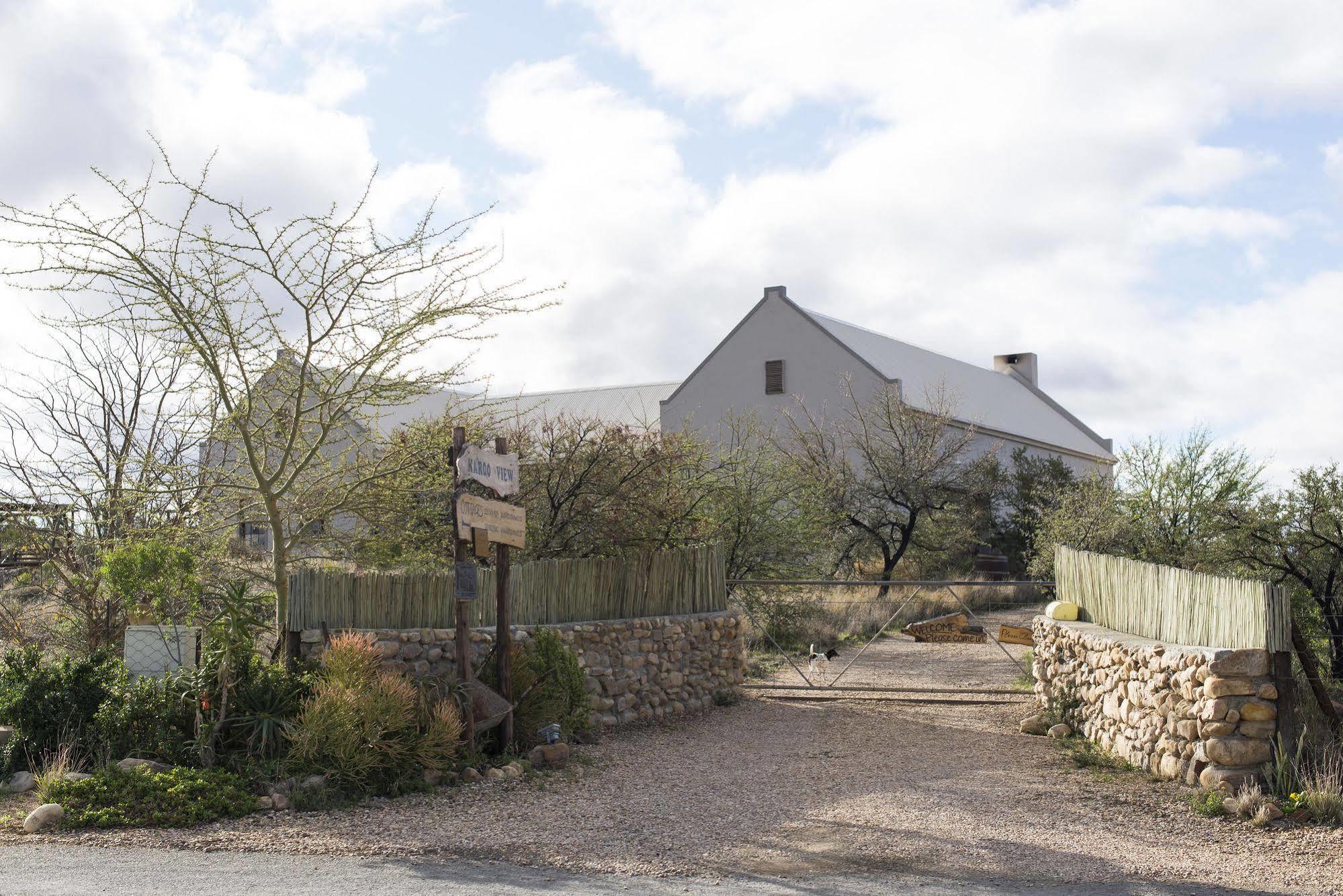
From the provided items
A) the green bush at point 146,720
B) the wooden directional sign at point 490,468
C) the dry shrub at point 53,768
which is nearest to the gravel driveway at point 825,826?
the dry shrub at point 53,768

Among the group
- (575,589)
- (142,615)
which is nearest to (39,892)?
(142,615)

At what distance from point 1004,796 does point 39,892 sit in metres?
6.52

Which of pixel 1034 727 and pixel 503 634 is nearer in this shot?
pixel 503 634

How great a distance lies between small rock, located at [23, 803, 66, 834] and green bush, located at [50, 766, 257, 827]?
65 mm

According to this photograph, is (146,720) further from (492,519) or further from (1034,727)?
(1034,727)

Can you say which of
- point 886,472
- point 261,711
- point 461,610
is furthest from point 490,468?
point 886,472

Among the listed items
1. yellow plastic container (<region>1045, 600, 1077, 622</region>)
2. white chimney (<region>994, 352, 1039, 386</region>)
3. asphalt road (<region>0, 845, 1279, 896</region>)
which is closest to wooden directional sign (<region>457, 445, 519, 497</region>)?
asphalt road (<region>0, 845, 1279, 896</region>)

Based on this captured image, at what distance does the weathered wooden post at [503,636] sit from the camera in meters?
Result: 9.74

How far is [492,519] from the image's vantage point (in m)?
9.88

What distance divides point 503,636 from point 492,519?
1084 mm

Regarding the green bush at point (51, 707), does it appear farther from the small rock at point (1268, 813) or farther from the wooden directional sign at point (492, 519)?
the small rock at point (1268, 813)

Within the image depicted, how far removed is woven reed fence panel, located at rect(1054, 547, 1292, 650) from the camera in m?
8.10

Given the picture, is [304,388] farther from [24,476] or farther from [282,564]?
[24,476]

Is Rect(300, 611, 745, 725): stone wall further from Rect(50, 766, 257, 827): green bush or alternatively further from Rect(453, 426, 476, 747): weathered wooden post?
Rect(50, 766, 257, 827): green bush
